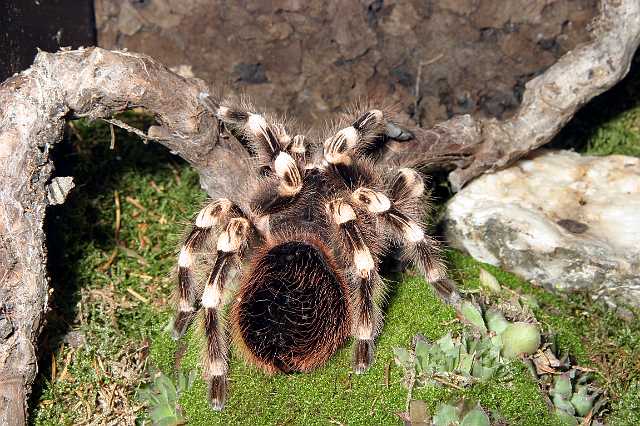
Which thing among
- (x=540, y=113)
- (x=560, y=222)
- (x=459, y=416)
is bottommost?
(x=459, y=416)

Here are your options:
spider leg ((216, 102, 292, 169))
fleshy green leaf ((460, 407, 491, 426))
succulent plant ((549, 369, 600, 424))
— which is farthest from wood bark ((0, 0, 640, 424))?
fleshy green leaf ((460, 407, 491, 426))

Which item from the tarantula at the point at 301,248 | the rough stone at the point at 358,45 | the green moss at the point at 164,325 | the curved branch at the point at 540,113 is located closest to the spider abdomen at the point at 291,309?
the tarantula at the point at 301,248

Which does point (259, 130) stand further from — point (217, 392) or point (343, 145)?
point (217, 392)

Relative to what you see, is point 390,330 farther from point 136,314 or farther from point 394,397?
point 136,314

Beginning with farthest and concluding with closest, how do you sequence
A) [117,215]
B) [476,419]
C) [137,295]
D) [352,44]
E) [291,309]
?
[352,44], [117,215], [137,295], [291,309], [476,419]

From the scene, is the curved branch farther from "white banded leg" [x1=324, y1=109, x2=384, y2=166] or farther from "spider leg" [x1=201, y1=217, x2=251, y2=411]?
"spider leg" [x1=201, y1=217, x2=251, y2=411]

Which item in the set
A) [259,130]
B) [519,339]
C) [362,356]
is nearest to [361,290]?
[362,356]

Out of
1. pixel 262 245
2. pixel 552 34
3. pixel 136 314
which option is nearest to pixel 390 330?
pixel 262 245
